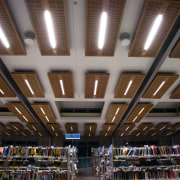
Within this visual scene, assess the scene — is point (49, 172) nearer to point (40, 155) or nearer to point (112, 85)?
point (40, 155)

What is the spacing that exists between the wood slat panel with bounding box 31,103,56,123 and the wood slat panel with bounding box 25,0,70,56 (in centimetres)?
449

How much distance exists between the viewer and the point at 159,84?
6887 mm

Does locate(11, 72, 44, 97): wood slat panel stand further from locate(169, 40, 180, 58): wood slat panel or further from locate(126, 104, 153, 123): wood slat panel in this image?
locate(126, 104, 153, 123): wood slat panel

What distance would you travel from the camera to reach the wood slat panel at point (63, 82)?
6.12 metres

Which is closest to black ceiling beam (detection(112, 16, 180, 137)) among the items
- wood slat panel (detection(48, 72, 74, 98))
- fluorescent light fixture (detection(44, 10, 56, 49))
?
wood slat panel (detection(48, 72, 74, 98))

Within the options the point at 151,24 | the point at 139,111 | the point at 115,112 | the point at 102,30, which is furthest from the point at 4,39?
the point at 139,111

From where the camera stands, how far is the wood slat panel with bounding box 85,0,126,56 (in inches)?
140

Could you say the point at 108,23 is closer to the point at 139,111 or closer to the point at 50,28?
the point at 50,28

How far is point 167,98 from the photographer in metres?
8.62

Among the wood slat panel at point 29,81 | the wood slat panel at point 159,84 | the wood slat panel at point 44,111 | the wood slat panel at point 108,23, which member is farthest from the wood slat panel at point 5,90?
the wood slat panel at point 159,84

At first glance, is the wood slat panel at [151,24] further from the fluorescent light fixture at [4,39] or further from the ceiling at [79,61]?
the fluorescent light fixture at [4,39]

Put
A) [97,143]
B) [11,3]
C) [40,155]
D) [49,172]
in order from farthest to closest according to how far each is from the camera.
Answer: [97,143]
[40,155]
[49,172]
[11,3]

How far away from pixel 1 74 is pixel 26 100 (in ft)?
9.30

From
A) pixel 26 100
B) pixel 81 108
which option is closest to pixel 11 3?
pixel 26 100
